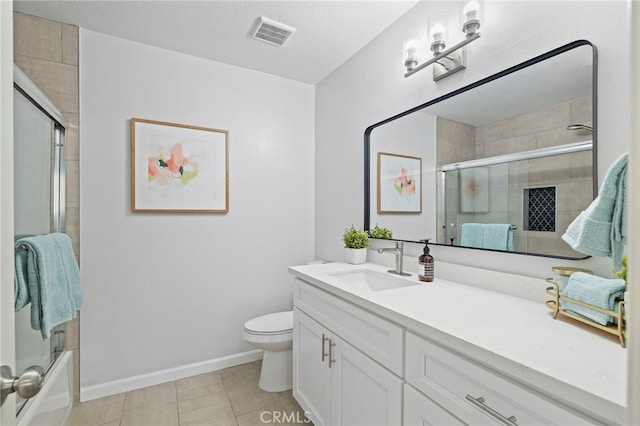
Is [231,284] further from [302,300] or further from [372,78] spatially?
[372,78]

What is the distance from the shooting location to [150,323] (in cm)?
216

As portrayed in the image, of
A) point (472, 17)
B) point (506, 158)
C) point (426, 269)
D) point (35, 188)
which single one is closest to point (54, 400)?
point (35, 188)

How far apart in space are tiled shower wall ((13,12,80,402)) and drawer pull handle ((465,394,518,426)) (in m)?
2.22

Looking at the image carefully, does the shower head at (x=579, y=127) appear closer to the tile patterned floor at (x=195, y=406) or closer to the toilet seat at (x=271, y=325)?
the toilet seat at (x=271, y=325)

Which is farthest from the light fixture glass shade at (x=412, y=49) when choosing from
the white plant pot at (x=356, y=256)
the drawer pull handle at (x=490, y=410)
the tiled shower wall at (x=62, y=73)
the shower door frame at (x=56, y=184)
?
the tiled shower wall at (x=62, y=73)

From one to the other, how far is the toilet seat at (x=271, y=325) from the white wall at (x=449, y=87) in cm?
62

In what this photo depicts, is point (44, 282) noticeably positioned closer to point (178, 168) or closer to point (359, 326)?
point (178, 168)

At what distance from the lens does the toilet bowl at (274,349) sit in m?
1.99

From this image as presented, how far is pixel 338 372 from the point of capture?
139cm

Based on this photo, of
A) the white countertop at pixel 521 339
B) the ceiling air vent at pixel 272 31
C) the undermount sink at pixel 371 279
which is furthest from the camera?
the ceiling air vent at pixel 272 31

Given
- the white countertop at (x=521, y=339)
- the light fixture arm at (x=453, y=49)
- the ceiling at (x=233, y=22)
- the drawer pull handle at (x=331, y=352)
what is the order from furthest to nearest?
the ceiling at (x=233, y=22)
the drawer pull handle at (x=331, y=352)
the light fixture arm at (x=453, y=49)
the white countertop at (x=521, y=339)

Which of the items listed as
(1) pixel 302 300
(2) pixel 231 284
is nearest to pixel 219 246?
(2) pixel 231 284

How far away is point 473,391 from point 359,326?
1.68 ft

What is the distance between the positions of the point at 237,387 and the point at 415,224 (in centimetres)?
161
